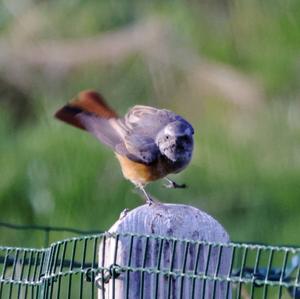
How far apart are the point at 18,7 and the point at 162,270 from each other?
5.63 m

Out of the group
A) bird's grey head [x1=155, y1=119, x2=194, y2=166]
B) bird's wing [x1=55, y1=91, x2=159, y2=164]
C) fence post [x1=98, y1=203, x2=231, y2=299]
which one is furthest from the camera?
bird's wing [x1=55, y1=91, x2=159, y2=164]

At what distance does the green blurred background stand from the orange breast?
4.79 ft

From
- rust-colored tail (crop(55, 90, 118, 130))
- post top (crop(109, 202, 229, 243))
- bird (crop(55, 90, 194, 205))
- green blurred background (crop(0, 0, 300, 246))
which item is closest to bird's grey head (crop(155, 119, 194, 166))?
bird (crop(55, 90, 194, 205))

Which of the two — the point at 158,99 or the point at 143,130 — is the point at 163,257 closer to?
the point at 143,130

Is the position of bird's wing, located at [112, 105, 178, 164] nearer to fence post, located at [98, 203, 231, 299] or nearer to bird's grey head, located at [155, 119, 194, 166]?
bird's grey head, located at [155, 119, 194, 166]

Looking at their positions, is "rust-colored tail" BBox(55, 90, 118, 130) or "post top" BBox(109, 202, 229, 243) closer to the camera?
"post top" BBox(109, 202, 229, 243)

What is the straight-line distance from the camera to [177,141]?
179 inches

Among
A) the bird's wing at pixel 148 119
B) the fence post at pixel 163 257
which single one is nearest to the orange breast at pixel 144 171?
the bird's wing at pixel 148 119

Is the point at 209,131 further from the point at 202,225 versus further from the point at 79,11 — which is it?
the point at 202,225

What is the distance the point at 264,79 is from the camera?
289 inches

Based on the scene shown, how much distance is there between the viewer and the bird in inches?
179

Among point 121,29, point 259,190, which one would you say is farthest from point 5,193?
point 121,29

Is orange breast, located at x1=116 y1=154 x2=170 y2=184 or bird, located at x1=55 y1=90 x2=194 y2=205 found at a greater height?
bird, located at x1=55 y1=90 x2=194 y2=205

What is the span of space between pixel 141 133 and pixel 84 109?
19 centimetres
